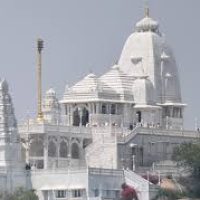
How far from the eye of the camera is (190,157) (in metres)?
193

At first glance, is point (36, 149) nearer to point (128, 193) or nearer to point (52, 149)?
point (52, 149)

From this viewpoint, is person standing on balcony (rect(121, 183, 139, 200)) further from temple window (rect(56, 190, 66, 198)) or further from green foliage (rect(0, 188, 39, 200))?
green foliage (rect(0, 188, 39, 200))

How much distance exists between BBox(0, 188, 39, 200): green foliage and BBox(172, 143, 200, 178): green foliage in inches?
569

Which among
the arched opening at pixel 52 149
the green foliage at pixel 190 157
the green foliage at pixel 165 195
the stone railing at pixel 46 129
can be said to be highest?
the stone railing at pixel 46 129

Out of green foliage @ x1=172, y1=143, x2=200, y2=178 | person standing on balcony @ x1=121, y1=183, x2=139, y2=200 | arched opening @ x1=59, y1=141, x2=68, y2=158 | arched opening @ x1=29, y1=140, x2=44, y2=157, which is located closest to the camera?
person standing on balcony @ x1=121, y1=183, x2=139, y2=200

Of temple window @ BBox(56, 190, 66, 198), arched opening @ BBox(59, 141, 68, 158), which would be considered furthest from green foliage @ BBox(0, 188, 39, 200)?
arched opening @ BBox(59, 141, 68, 158)

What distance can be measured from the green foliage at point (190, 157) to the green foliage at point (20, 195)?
569 inches

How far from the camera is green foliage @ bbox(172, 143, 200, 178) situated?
634 feet

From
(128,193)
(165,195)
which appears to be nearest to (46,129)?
(128,193)

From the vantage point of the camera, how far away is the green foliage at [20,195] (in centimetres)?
18550

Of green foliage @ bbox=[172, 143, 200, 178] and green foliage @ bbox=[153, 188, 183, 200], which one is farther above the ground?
green foliage @ bbox=[172, 143, 200, 178]

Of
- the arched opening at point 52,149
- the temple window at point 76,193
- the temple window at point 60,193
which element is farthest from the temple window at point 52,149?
the temple window at point 76,193

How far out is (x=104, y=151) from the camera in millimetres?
197375

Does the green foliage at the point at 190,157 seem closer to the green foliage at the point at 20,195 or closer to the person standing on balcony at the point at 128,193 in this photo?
the person standing on balcony at the point at 128,193
